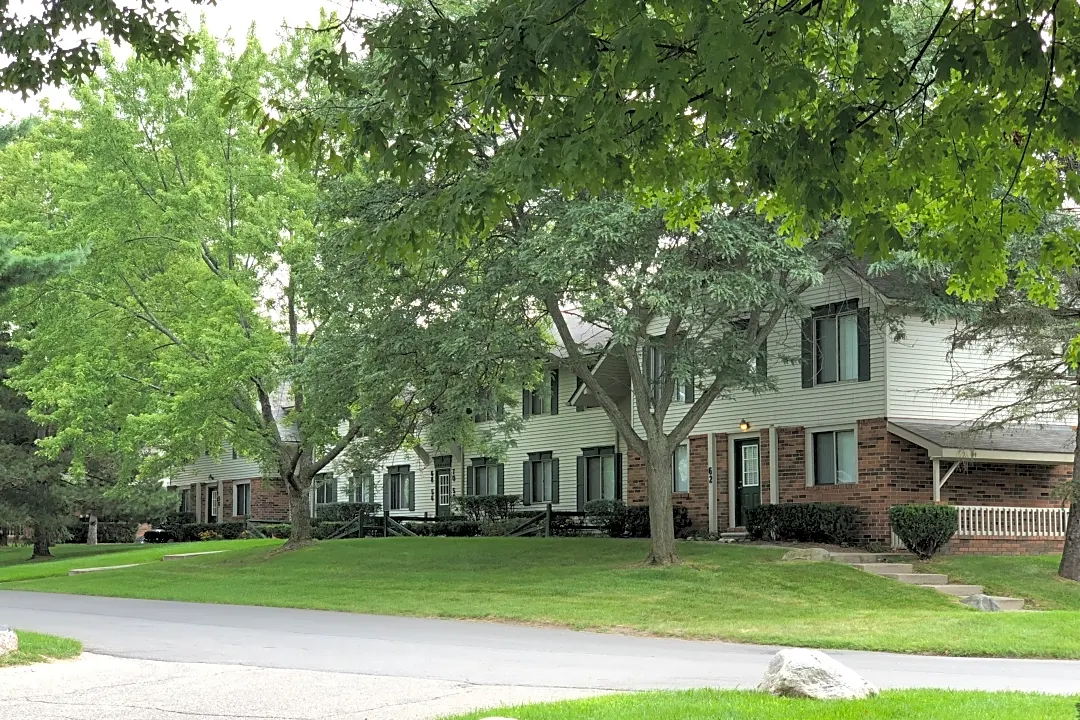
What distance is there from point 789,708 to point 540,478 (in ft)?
104

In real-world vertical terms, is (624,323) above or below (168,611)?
above

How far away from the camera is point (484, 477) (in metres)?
44.1

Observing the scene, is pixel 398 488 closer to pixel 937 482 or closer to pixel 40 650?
pixel 937 482

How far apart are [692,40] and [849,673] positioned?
572 centimetres

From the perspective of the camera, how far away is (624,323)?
22031mm

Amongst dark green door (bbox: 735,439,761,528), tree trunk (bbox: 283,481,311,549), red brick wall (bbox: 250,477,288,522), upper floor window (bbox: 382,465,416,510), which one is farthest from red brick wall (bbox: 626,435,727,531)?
red brick wall (bbox: 250,477,288,522)

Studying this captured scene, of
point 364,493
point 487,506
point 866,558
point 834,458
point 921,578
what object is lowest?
point 921,578

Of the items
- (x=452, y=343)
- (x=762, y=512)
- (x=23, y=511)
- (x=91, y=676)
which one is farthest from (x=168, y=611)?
(x=23, y=511)

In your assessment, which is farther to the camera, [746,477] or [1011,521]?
[746,477]

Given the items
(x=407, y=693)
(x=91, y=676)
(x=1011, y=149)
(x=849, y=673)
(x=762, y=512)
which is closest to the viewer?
(x=1011, y=149)

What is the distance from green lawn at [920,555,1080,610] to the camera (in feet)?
74.7

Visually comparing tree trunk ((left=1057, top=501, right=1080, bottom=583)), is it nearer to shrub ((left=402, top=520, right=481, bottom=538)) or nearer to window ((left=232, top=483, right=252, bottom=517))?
shrub ((left=402, top=520, right=481, bottom=538))

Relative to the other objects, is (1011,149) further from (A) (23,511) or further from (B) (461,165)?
(A) (23,511)

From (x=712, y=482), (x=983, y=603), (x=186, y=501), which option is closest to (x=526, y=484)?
(x=712, y=482)
